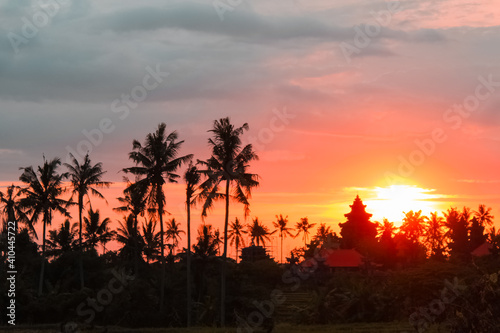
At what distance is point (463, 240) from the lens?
9506cm

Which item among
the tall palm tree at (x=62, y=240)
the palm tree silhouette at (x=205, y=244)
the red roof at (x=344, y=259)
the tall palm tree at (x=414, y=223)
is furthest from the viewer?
the tall palm tree at (x=414, y=223)

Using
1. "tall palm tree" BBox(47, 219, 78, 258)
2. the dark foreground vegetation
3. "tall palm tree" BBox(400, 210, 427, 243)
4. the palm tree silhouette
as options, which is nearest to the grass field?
the dark foreground vegetation

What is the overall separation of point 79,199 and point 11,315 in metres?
21.9

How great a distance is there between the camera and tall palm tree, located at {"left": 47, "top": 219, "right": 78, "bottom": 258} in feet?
246

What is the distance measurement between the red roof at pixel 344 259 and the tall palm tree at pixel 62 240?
34979 mm

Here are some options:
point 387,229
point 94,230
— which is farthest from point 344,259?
point 94,230

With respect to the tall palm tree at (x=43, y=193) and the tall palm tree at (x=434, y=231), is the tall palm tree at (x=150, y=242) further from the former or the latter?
the tall palm tree at (x=434, y=231)

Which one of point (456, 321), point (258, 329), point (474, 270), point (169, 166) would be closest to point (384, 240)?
point (474, 270)

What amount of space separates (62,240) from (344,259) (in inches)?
1592

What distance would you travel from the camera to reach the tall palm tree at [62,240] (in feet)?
246

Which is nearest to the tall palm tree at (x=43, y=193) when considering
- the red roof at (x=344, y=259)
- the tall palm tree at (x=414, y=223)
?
the red roof at (x=344, y=259)

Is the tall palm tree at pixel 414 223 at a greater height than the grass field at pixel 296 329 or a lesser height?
greater

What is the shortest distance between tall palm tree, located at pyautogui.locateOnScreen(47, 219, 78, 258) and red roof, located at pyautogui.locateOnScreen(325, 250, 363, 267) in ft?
115

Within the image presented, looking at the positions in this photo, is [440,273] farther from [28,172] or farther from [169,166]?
[28,172]
